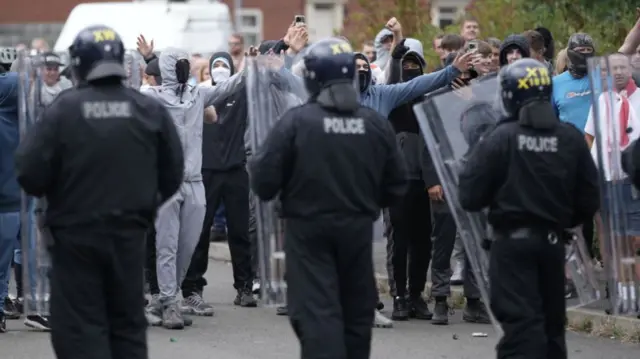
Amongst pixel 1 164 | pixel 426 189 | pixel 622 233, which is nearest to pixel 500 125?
pixel 622 233

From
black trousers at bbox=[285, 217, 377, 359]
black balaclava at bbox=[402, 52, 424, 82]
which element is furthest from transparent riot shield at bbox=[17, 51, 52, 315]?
black trousers at bbox=[285, 217, 377, 359]

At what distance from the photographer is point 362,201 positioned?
8.25 metres

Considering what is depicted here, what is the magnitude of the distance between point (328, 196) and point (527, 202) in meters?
1.08

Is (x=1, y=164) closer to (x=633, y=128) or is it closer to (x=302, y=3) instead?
(x=633, y=128)

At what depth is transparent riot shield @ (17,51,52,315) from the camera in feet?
36.2

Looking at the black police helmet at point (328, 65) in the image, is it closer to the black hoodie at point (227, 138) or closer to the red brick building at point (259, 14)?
the black hoodie at point (227, 138)

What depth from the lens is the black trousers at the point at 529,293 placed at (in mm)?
8414

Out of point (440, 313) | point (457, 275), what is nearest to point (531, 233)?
point (440, 313)

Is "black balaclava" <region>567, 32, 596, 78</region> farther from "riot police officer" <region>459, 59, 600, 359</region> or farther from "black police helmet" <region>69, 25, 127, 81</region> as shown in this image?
"black police helmet" <region>69, 25, 127, 81</region>

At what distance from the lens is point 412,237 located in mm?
12289

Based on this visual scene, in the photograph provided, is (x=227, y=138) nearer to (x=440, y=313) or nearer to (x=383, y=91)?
(x=383, y=91)

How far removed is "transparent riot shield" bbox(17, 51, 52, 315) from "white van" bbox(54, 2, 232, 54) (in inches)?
434

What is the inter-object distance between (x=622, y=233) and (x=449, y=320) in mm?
1979

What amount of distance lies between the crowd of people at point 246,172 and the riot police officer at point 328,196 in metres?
2.63
